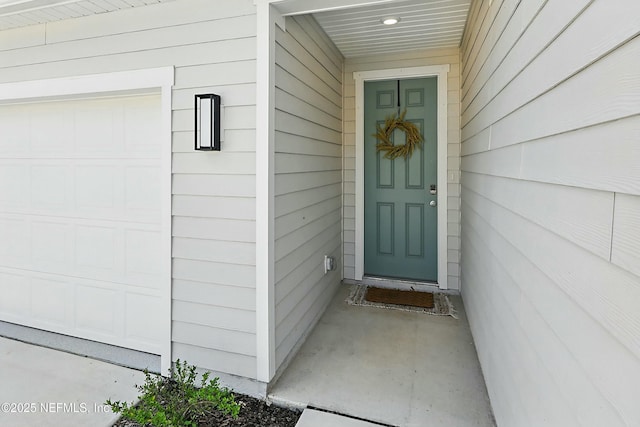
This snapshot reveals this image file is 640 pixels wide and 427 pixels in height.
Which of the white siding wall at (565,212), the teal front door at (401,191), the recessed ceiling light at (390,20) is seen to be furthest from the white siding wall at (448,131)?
the white siding wall at (565,212)

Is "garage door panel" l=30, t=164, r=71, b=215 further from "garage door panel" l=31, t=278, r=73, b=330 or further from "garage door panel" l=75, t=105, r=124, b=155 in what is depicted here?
"garage door panel" l=31, t=278, r=73, b=330

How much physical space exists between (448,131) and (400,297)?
5.74 ft

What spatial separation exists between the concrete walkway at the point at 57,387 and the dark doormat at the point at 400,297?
2164 mm

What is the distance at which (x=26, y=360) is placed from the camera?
2.62 m

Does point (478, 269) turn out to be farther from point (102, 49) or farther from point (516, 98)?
point (102, 49)

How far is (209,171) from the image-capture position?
2.28 meters

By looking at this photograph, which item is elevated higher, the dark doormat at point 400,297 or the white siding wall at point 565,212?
the white siding wall at point 565,212

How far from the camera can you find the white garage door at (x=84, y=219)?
2648mm

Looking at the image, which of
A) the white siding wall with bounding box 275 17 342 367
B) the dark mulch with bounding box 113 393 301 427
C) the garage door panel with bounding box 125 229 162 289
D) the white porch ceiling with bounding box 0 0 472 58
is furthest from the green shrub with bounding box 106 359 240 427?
the white porch ceiling with bounding box 0 0 472 58

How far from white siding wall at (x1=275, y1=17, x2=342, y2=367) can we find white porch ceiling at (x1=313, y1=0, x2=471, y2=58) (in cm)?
16

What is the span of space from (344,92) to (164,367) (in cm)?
310

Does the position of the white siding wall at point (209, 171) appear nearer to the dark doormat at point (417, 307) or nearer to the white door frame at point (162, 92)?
the white door frame at point (162, 92)

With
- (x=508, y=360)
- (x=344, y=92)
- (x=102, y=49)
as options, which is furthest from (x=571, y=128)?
(x=344, y=92)

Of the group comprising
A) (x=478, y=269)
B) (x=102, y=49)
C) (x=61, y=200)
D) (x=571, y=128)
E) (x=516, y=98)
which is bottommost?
(x=478, y=269)
